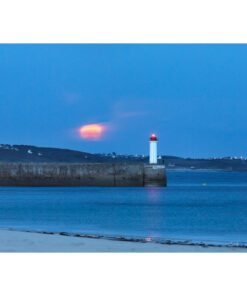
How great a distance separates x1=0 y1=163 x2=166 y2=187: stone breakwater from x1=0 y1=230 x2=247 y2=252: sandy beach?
2989 centimetres

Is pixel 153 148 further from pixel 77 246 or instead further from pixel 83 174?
pixel 77 246

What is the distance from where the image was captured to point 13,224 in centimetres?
2208

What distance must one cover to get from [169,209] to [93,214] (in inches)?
189

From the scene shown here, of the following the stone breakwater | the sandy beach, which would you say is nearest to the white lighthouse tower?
the stone breakwater

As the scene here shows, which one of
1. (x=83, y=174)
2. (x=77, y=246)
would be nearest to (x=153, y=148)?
(x=83, y=174)

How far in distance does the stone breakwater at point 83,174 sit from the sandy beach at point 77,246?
2989 centimetres

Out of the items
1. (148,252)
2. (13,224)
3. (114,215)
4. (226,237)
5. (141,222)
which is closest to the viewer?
(148,252)

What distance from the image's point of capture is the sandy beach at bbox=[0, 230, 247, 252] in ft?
33.3

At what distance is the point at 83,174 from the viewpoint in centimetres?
4259

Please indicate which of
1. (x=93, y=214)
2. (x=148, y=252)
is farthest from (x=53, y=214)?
(x=148, y=252)

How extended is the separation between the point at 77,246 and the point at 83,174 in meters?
32.1

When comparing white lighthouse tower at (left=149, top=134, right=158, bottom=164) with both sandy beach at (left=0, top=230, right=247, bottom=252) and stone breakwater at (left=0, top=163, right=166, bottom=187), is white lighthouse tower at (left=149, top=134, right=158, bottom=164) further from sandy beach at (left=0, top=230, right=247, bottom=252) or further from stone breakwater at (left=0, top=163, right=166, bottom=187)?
sandy beach at (left=0, top=230, right=247, bottom=252)

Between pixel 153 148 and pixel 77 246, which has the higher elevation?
pixel 153 148

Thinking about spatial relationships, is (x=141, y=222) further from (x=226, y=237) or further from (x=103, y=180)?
(x=103, y=180)
